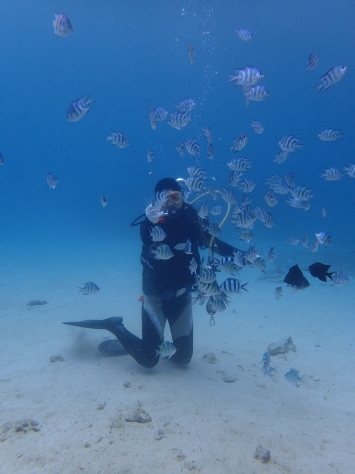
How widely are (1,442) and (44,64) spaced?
259 ft

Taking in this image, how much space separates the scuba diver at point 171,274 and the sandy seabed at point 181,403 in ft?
1.42

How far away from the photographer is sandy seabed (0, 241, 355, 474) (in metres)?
3.11

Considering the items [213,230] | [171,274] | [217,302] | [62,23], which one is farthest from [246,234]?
[62,23]

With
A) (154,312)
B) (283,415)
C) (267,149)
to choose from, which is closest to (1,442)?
(154,312)

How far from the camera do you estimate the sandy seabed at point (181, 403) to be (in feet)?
10.2

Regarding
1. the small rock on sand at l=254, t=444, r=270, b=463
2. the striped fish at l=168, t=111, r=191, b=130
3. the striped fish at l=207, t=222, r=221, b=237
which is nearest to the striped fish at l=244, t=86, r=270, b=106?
the striped fish at l=168, t=111, r=191, b=130

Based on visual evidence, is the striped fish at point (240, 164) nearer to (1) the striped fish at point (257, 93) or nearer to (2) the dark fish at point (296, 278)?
(1) the striped fish at point (257, 93)

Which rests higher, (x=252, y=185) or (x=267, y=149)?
(x=267, y=149)

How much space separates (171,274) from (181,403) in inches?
76.8

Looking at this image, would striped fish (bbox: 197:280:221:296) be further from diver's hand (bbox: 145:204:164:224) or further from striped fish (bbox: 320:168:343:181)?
striped fish (bbox: 320:168:343:181)

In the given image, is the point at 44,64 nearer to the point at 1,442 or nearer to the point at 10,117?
the point at 10,117

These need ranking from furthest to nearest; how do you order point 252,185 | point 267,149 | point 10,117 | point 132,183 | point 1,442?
point 10,117
point 267,149
point 132,183
point 252,185
point 1,442

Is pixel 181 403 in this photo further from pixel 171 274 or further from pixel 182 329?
pixel 171 274

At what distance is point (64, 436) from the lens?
3393 millimetres
